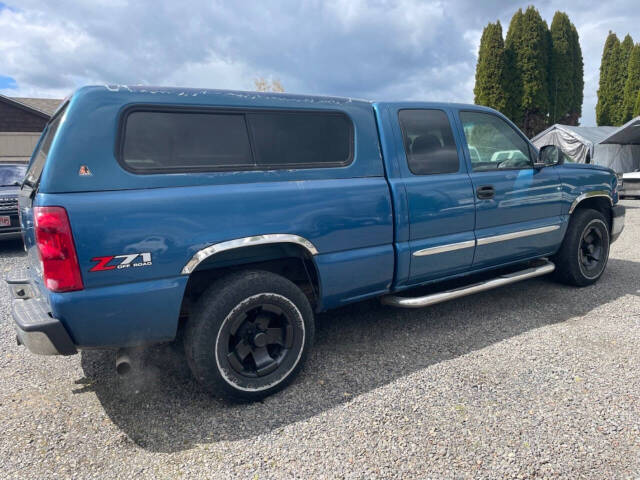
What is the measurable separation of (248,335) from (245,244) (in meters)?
0.60

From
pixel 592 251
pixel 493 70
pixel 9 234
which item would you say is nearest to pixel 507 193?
pixel 592 251

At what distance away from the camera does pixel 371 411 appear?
2539 millimetres

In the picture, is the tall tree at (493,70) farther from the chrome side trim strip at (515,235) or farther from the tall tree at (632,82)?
the chrome side trim strip at (515,235)

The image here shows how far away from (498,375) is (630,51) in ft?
109

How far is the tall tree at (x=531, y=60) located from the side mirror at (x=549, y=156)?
2388 cm

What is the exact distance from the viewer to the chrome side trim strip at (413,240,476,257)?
328 cm

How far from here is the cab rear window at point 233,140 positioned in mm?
2350

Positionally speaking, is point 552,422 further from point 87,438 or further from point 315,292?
point 87,438

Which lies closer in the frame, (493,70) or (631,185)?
(631,185)

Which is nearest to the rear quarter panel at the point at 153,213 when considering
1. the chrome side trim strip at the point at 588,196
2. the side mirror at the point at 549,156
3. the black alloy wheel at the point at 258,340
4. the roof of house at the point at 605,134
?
the black alloy wheel at the point at 258,340

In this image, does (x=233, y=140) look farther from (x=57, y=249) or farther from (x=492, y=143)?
(x=492, y=143)

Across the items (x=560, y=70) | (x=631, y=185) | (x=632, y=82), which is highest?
(x=560, y=70)

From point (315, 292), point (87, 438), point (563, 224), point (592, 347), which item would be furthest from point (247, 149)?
point (563, 224)

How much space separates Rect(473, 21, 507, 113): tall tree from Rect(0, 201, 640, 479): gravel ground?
81.5 ft
